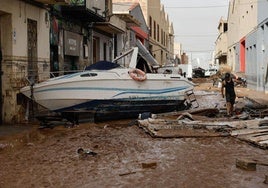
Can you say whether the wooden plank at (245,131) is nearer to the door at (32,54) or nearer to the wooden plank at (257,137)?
the wooden plank at (257,137)

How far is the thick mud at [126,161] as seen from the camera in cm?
593

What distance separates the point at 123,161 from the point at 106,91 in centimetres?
536

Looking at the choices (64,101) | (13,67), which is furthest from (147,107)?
(13,67)

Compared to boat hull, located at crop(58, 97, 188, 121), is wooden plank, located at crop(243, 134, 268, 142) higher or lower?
lower

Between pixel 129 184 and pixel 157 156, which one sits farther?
pixel 157 156

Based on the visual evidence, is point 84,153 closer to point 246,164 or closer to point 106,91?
point 246,164

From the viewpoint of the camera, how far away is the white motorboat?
1212 cm

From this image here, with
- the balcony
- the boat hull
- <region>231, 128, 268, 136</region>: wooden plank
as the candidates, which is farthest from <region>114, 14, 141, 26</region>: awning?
<region>231, 128, 268, 136</region>: wooden plank

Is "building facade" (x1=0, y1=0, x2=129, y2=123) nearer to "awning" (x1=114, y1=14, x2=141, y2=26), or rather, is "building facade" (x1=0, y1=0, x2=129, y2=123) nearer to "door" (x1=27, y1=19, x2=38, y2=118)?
"door" (x1=27, y1=19, x2=38, y2=118)

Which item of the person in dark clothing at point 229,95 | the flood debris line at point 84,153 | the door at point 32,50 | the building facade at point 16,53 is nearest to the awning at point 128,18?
the door at point 32,50

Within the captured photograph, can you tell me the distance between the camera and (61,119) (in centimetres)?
1217

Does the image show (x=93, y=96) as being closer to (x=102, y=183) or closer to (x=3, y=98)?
(x=3, y=98)

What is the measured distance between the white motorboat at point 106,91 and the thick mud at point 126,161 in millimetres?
1952

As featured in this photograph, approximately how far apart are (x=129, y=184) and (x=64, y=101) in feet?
22.3
